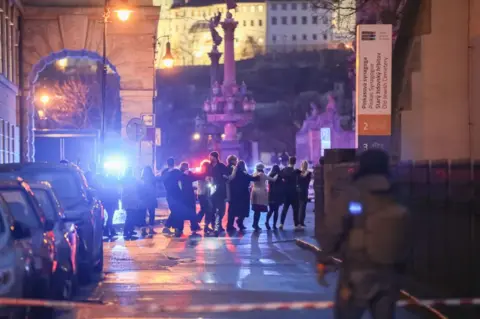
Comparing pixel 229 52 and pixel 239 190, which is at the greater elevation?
pixel 229 52

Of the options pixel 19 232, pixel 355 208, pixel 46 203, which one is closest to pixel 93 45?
pixel 46 203

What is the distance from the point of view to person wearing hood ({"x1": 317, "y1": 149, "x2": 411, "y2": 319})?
571 centimetres

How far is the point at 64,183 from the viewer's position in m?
13.1

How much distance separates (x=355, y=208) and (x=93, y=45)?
94.9 feet

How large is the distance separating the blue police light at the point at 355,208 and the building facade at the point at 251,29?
13178 cm

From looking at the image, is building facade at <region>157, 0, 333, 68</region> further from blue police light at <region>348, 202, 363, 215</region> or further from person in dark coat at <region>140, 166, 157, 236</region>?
blue police light at <region>348, 202, 363, 215</region>

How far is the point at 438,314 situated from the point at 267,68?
12401 centimetres

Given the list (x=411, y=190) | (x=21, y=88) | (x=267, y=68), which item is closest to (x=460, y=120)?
(x=411, y=190)

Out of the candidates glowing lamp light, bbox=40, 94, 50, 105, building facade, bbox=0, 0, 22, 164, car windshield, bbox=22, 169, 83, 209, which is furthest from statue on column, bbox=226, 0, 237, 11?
car windshield, bbox=22, 169, 83, 209

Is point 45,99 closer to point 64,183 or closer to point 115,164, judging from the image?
point 115,164

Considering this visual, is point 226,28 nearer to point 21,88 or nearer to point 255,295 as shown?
point 21,88

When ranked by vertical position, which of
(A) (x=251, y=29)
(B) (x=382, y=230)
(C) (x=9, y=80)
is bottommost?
(B) (x=382, y=230)

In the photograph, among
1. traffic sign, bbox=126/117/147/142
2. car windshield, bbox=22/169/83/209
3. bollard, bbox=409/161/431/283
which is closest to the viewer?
bollard, bbox=409/161/431/283

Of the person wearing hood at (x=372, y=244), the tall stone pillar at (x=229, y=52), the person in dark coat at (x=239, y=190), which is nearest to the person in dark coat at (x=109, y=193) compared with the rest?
the person in dark coat at (x=239, y=190)
